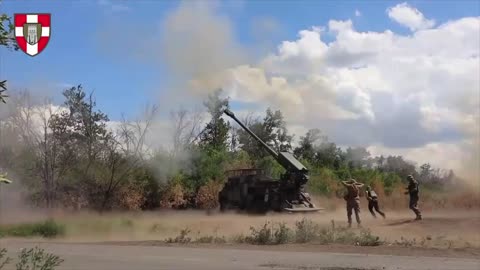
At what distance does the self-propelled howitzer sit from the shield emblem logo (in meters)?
24.1

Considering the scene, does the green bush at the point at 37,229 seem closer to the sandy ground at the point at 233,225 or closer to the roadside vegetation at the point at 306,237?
the sandy ground at the point at 233,225

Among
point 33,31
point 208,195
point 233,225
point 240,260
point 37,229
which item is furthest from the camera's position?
point 208,195

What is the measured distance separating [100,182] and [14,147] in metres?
6.06

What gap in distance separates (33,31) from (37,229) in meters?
23.3

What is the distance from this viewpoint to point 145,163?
43969mm

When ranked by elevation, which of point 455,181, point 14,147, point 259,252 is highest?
point 14,147

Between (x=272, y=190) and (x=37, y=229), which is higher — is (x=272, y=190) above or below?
above

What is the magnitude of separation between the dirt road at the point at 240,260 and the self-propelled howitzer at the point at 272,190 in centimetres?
1169

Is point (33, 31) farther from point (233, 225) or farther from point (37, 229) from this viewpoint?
point (37, 229)

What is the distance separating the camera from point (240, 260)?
16797mm

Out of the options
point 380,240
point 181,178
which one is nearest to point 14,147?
point 181,178

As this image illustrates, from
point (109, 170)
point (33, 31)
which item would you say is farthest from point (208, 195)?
point (33, 31)

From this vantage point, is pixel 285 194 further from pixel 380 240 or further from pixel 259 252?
pixel 259 252

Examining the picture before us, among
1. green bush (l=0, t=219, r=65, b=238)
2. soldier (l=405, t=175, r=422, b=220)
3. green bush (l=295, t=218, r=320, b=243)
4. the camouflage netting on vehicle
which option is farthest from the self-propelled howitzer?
green bush (l=0, t=219, r=65, b=238)
